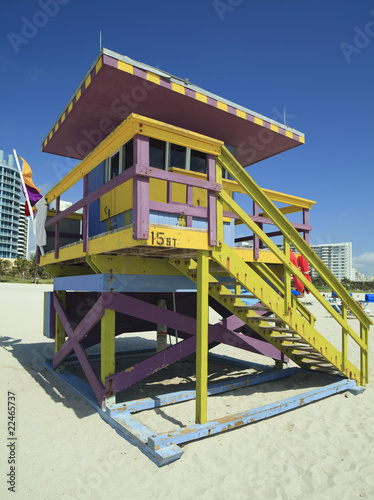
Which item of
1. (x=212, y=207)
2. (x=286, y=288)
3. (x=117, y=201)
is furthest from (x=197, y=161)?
(x=286, y=288)

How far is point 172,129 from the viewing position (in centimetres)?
411

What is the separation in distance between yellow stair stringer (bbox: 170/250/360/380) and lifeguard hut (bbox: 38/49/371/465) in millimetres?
21

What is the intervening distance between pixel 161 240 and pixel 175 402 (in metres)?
2.86

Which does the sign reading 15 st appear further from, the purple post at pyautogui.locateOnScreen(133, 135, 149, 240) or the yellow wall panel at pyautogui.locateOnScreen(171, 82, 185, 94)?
the yellow wall panel at pyautogui.locateOnScreen(171, 82, 185, 94)

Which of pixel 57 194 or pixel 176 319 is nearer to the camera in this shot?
pixel 176 319

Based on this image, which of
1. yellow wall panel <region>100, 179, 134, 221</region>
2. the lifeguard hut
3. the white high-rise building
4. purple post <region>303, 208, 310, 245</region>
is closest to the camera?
the lifeguard hut

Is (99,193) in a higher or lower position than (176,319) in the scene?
higher

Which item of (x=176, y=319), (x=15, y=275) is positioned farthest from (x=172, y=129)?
(x=15, y=275)

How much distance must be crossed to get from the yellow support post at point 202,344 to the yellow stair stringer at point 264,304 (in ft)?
0.67

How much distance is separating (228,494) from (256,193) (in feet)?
11.5

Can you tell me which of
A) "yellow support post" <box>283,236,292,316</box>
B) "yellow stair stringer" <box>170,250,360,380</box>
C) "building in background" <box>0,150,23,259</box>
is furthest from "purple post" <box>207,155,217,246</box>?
"building in background" <box>0,150,23,259</box>

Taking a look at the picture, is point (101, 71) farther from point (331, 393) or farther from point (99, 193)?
point (331, 393)

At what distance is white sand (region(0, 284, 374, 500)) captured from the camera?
3.34 m

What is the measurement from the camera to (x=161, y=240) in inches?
158
